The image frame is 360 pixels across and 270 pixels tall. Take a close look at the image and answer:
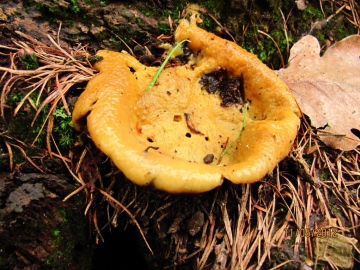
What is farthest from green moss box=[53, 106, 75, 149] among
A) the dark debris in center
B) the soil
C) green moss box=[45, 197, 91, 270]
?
the dark debris in center

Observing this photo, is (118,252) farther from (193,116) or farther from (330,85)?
(330,85)

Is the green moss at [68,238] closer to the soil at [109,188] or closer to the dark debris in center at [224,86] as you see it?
the soil at [109,188]

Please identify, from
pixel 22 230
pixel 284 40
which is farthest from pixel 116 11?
pixel 22 230

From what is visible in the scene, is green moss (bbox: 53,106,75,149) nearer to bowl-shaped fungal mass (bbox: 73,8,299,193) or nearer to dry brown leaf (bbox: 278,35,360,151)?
bowl-shaped fungal mass (bbox: 73,8,299,193)

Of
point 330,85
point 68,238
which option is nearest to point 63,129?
point 68,238

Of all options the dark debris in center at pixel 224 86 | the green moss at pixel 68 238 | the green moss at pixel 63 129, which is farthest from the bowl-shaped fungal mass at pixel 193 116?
the green moss at pixel 68 238

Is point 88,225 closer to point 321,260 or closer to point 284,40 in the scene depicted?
point 321,260

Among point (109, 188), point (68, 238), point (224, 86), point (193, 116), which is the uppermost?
point (224, 86)
